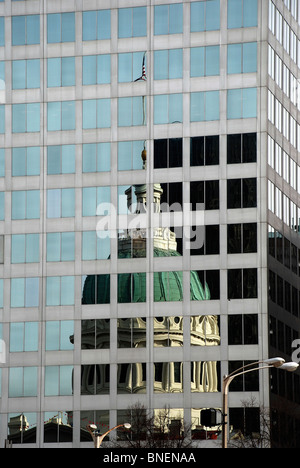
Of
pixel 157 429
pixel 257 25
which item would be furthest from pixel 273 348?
pixel 257 25

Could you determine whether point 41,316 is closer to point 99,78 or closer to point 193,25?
point 99,78

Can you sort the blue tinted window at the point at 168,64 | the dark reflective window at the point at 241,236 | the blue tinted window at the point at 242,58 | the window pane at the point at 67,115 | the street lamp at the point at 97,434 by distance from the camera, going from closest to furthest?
the street lamp at the point at 97,434, the dark reflective window at the point at 241,236, the blue tinted window at the point at 242,58, the blue tinted window at the point at 168,64, the window pane at the point at 67,115

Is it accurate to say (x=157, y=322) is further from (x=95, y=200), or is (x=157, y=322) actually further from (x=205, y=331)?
(x=95, y=200)

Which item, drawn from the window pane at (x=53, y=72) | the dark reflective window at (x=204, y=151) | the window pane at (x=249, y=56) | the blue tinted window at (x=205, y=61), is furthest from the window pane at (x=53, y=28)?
the window pane at (x=249, y=56)

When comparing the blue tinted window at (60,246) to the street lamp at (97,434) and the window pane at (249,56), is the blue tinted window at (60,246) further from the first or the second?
the window pane at (249,56)

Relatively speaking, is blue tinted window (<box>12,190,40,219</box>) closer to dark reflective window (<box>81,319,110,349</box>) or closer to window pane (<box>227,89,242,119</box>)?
dark reflective window (<box>81,319,110,349</box>)

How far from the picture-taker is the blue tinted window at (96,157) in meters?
86.6

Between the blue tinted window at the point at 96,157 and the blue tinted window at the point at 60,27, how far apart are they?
1099cm

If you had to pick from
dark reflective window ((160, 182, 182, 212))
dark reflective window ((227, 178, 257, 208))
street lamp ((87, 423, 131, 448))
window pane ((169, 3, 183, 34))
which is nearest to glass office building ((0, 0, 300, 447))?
dark reflective window ((227, 178, 257, 208))

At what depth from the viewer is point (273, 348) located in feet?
271

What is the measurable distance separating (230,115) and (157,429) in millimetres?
29134

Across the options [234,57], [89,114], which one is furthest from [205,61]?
[89,114]

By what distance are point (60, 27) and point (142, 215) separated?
20.6m

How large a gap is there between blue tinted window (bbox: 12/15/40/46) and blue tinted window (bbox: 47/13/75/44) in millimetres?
1211
